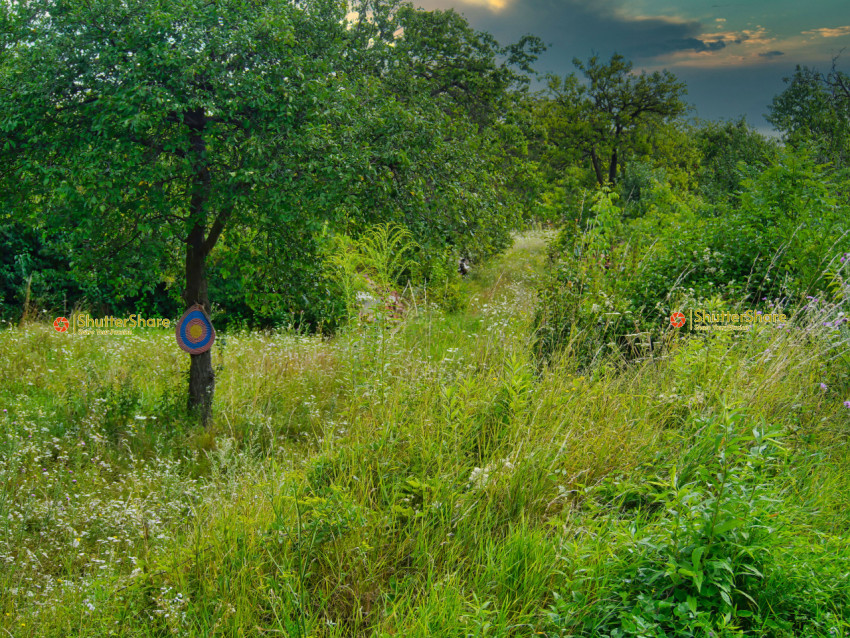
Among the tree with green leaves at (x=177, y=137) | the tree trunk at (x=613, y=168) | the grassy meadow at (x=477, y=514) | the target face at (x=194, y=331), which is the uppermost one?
the tree trunk at (x=613, y=168)

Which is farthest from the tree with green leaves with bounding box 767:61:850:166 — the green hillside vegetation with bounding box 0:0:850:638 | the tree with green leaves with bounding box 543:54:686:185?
the green hillside vegetation with bounding box 0:0:850:638

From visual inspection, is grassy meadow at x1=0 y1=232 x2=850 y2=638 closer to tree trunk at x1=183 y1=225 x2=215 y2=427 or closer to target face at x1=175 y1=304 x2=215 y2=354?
tree trunk at x1=183 y1=225 x2=215 y2=427

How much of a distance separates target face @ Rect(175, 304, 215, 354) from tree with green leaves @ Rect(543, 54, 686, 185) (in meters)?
23.0

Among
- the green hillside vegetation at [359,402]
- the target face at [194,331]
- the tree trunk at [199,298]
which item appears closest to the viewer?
the green hillside vegetation at [359,402]

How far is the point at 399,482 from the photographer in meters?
2.88

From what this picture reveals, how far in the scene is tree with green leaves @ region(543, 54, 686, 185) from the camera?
25422mm

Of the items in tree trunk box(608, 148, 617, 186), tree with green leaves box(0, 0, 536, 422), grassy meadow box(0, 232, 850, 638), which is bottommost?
grassy meadow box(0, 232, 850, 638)

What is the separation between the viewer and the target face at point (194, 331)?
16.1 feet

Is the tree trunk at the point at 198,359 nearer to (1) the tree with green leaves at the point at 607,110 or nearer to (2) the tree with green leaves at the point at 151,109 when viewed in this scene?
(2) the tree with green leaves at the point at 151,109

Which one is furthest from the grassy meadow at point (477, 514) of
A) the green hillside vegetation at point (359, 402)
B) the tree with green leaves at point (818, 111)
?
the tree with green leaves at point (818, 111)

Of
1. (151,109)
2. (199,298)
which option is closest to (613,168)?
(199,298)

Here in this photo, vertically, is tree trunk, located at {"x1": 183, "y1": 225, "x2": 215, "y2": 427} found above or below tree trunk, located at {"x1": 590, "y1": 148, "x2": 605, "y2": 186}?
below

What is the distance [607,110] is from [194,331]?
2559 cm

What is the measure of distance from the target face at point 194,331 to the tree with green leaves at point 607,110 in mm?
22971
